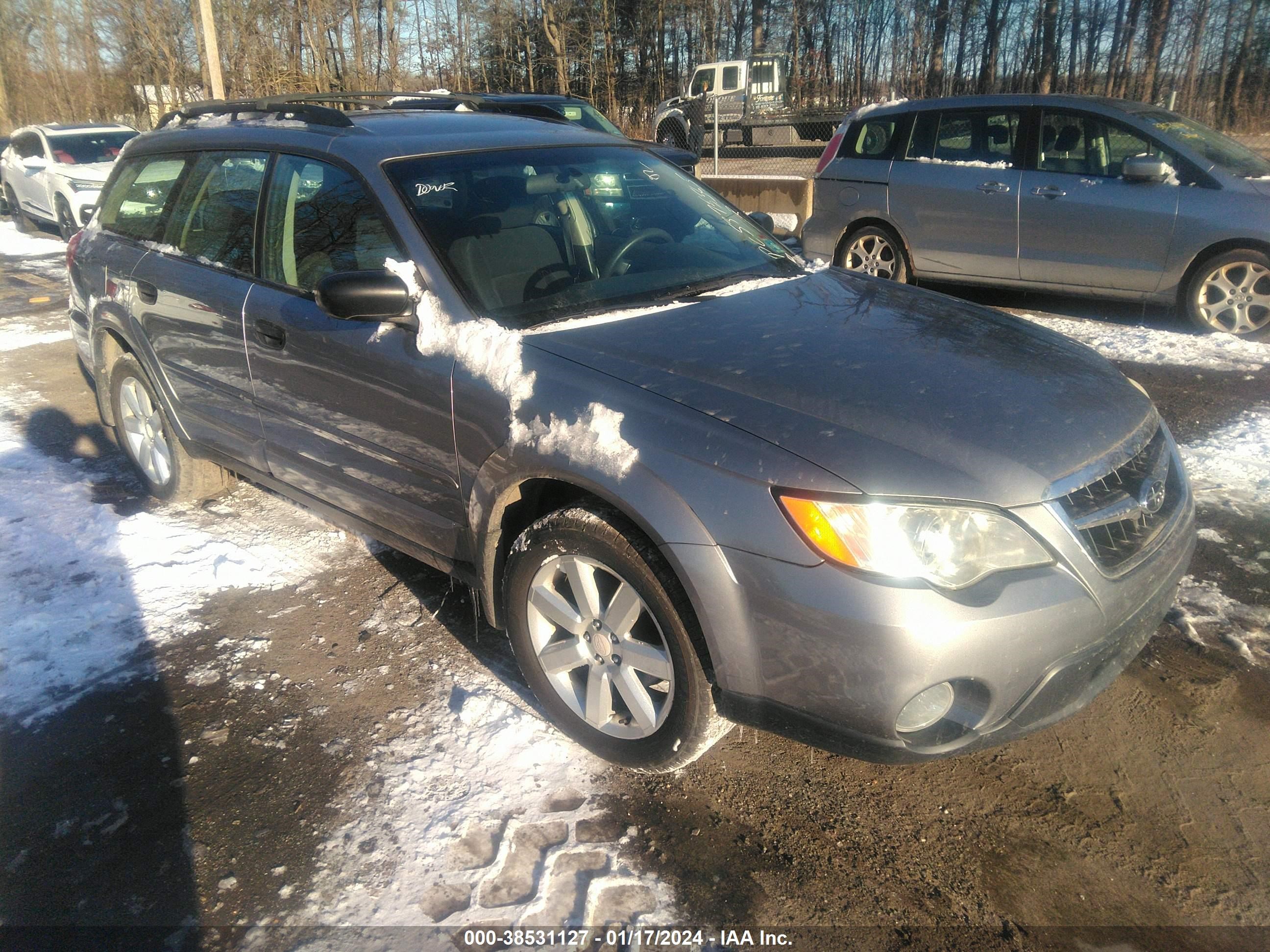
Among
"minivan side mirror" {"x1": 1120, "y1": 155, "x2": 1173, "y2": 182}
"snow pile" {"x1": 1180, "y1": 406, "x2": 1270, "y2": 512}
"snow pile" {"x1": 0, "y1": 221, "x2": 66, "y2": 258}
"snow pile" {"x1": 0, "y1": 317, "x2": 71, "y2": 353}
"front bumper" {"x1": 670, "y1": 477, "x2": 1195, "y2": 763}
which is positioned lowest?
"snow pile" {"x1": 0, "y1": 317, "x2": 71, "y2": 353}

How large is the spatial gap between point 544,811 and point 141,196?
3.68 m

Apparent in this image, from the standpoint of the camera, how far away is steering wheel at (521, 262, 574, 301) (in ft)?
9.82

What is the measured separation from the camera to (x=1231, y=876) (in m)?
2.25

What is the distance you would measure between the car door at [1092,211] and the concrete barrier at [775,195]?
4.38 m

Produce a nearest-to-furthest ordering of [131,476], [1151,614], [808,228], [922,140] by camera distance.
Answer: [1151,614]
[131,476]
[922,140]
[808,228]

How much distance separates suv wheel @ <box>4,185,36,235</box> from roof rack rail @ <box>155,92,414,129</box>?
1509 cm

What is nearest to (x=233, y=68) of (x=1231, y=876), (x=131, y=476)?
(x=131, y=476)

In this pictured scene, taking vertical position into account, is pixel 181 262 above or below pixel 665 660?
above

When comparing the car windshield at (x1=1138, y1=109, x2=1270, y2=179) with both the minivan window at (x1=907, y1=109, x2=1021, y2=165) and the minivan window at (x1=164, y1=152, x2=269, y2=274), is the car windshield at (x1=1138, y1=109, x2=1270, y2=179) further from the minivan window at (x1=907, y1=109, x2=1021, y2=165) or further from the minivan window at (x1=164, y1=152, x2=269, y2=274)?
the minivan window at (x1=164, y1=152, x2=269, y2=274)

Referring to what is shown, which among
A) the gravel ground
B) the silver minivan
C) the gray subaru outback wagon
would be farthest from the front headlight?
the silver minivan

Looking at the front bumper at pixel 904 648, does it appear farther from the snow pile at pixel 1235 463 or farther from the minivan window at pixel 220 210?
the minivan window at pixel 220 210

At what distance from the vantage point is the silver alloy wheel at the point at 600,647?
2.50 metres

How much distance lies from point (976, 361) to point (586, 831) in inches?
68.4

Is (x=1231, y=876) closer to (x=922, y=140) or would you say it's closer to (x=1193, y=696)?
(x=1193, y=696)
